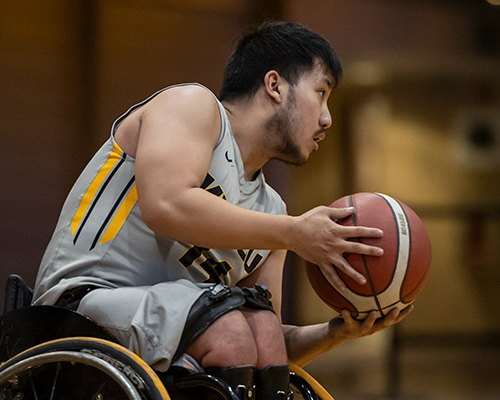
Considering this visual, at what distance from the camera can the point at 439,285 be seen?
3.56 meters

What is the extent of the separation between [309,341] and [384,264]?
50cm

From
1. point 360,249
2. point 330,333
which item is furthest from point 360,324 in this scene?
point 360,249

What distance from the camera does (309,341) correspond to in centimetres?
160

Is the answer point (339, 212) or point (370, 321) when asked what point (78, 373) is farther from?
point (370, 321)

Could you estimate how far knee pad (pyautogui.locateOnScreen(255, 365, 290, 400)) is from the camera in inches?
44.1

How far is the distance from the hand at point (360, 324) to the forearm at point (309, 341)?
0.06 feet

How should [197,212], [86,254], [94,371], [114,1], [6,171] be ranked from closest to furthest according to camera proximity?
[94,371] → [197,212] → [86,254] → [6,171] → [114,1]

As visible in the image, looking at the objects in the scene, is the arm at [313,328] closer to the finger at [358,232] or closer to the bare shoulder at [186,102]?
the finger at [358,232]

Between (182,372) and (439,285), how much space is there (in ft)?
9.52

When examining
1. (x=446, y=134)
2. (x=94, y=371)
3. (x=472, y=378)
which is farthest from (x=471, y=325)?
(x=94, y=371)

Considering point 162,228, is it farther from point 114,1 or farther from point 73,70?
point 114,1


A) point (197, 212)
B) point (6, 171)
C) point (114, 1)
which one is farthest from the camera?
point (114, 1)

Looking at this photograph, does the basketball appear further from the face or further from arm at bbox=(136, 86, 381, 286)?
the face

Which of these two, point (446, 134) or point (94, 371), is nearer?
point (94, 371)
